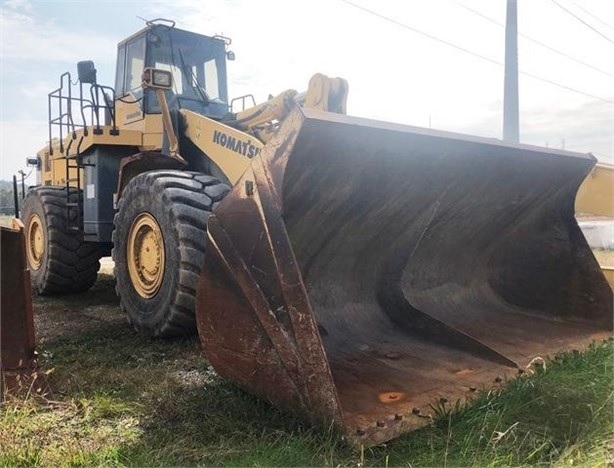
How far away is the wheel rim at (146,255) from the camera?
4.42 m

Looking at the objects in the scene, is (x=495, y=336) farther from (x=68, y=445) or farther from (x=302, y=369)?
(x=68, y=445)

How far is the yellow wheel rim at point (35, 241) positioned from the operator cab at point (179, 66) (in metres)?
1.91

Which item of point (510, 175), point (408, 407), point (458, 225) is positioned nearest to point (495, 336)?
point (458, 225)

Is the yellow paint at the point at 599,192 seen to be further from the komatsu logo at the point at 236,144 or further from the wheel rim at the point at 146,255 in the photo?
the wheel rim at the point at 146,255

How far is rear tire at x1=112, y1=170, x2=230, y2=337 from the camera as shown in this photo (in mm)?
4109

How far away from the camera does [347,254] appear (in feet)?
12.6

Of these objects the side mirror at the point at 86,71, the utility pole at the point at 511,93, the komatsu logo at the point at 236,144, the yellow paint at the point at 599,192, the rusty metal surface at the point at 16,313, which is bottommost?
the rusty metal surface at the point at 16,313

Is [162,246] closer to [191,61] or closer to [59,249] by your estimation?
[191,61]

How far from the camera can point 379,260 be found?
3984 millimetres

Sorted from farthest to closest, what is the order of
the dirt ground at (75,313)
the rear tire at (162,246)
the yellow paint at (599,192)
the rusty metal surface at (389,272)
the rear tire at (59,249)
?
the rear tire at (59,249)
the yellow paint at (599,192)
the dirt ground at (75,313)
the rear tire at (162,246)
the rusty metal surface at (389,272)

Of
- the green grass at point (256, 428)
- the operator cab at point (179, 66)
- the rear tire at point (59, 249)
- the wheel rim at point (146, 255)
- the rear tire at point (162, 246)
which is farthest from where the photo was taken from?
the rear tire at point (59, 249)

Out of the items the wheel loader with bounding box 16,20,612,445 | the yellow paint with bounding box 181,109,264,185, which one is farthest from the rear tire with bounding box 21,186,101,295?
the yellow paint with bounding box 181,109,264,185

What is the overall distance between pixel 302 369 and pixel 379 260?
4.94 ft

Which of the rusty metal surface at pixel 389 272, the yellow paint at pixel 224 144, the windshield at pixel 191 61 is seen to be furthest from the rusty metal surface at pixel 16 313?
the windshield at pixel 191 61
